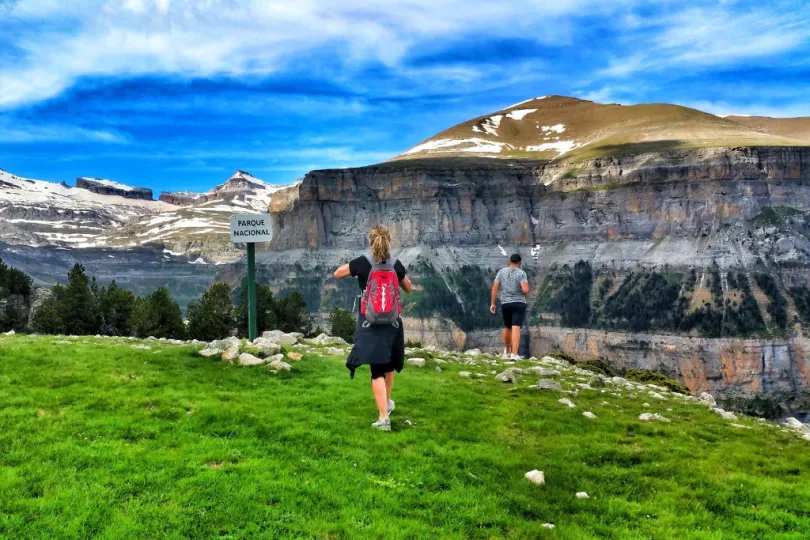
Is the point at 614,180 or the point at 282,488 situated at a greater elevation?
the point at 614,180

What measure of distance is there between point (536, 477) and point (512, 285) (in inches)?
455

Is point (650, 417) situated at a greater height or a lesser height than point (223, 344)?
lesser

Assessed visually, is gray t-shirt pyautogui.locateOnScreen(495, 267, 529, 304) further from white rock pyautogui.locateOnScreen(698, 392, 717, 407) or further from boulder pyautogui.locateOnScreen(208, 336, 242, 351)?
boulder pyautogui.locateOnScreen(208, 336, 242, 351)

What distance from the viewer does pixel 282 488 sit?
783 centimetres

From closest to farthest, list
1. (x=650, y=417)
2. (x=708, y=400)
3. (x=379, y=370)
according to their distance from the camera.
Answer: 1. (x=379, y=370)
2. (x=650, y=417)
3. (x=708, y=400)

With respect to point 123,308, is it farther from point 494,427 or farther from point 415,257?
point 415,257

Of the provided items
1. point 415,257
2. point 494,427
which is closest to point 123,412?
point 494,427

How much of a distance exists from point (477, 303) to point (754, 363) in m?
72.2

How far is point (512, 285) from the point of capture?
19.8 metres

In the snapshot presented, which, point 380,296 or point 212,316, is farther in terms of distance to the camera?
point 212,316

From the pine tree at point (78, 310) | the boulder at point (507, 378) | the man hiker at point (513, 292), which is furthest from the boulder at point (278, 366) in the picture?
the pine tree at point (78, 310)

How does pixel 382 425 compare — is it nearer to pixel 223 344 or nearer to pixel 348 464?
pixel 348 464

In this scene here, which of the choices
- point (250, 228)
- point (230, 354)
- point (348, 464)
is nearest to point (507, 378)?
point (230, 354)

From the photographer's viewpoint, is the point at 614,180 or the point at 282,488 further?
the point at 614,180
